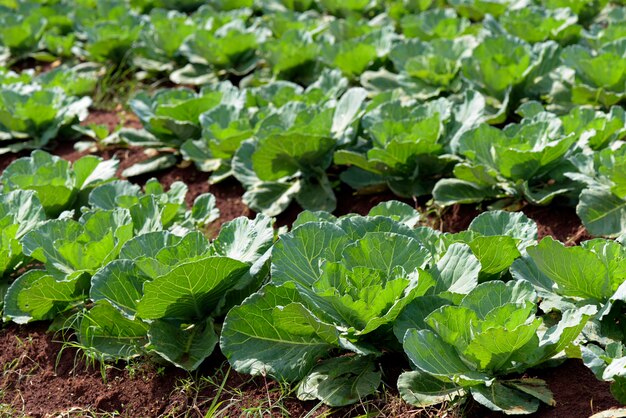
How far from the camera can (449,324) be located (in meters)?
2.78

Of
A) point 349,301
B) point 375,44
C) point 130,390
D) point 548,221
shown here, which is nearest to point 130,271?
point 130,390

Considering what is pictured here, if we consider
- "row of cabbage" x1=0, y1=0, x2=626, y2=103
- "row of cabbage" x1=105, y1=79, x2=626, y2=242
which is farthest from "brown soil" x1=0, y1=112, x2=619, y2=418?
"row of cabbage" x1=0, y1=0, x2=626, y2=103

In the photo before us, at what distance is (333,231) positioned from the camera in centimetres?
315

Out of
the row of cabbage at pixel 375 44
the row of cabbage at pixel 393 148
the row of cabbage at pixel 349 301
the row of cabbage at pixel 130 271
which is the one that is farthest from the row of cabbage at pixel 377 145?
the row of cabbage at pixel 349 301

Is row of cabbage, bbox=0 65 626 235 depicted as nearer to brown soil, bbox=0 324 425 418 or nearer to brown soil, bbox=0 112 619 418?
brown soil, bbox=0 112 619 418

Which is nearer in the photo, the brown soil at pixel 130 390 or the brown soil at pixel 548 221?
the brown soil at pixel 130 390

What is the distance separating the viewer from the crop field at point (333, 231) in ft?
9.41

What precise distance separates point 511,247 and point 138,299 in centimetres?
146

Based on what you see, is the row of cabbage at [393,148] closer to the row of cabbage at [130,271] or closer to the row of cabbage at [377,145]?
the row of cabbage at [377,145]

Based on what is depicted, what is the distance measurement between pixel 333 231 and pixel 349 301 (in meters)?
0.39

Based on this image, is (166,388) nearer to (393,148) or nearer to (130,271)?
(130,271)

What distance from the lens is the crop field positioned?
2.87m

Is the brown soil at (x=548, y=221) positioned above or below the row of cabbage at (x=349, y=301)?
below

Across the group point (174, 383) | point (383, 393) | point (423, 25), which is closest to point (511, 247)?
point (383, 393)
